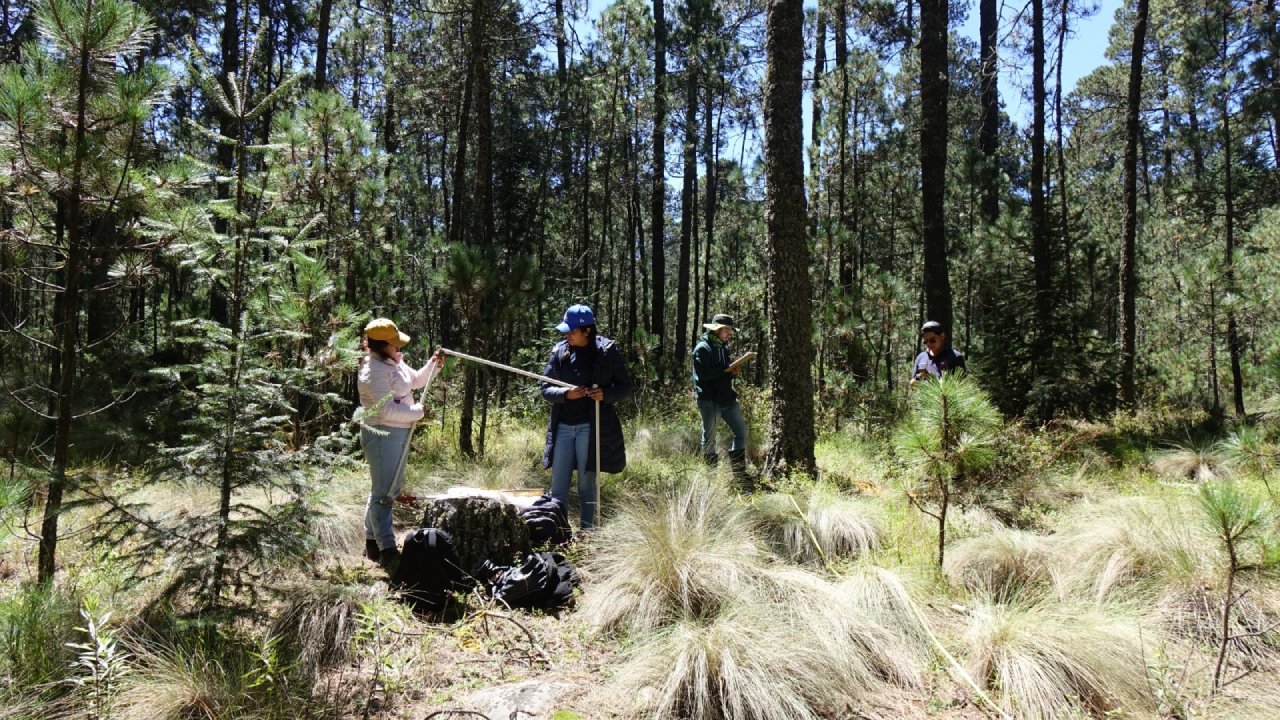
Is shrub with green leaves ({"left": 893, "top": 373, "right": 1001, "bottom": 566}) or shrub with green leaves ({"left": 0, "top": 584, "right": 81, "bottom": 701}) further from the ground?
shrub with green leaves ({"left": 893, "top": 373, "right": 1001, "bottom": 566})

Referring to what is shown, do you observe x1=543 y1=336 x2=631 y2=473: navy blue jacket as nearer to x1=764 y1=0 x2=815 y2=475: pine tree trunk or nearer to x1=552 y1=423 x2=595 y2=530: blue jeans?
x1=552 y1=423 x2=595 y2=530: blue jeans

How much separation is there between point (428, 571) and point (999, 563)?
3664 mm

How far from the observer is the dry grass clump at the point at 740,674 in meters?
2.76

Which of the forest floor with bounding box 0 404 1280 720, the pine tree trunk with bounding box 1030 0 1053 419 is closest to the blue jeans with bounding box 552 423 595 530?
the forest floor with bounding box 0 404 1280 720

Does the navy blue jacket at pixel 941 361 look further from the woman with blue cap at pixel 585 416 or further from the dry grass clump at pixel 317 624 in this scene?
the dry grass clump at pixel 317 624

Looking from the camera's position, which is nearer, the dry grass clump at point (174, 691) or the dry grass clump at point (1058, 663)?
the dry grass clump at point (174, 691)

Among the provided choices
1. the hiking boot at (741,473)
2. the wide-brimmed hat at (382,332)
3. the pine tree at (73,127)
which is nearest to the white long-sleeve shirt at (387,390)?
the wide-brimmed hat at (382,332)

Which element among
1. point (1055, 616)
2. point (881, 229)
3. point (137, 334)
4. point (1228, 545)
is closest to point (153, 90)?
point (1055, 616)

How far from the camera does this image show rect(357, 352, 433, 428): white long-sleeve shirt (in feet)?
14.2

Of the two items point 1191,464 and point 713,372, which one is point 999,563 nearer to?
point 713,372

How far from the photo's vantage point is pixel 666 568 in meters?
3.79

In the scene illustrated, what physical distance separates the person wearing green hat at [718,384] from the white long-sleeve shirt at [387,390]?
11.1ft

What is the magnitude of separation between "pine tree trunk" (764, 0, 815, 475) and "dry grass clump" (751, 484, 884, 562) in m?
1.18

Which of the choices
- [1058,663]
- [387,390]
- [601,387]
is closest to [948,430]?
[1058,663]
